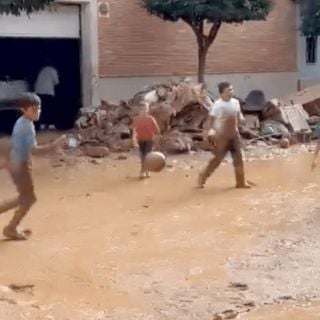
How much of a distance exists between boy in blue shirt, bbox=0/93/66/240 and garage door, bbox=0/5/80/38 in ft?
43.9

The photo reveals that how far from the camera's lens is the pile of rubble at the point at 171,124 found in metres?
19.3

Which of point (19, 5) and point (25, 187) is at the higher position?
point (19, 5)

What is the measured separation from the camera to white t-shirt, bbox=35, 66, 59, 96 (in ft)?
84.3

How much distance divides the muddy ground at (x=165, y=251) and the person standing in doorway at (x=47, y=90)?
1030cm

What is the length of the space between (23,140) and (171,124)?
9869 mm

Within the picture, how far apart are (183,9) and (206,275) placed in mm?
16855

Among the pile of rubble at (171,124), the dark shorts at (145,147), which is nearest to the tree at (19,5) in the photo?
the pile of rubble at (171,124)

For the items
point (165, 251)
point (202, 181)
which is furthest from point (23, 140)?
point (202, 181)

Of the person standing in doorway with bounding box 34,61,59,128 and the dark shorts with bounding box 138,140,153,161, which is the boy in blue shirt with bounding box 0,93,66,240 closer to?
the dark shorts with bounding box 138,140,153,161

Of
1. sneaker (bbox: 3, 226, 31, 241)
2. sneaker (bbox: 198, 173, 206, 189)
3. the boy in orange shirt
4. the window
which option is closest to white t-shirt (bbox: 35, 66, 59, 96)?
the boy in orange shirt

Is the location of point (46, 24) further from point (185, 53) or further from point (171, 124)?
point (171, 124)

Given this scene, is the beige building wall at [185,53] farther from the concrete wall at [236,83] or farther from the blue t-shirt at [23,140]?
the blue t-shirt at [23,140]

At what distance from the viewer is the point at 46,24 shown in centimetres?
2472

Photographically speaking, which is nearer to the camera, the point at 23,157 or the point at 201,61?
the point at 23,157
